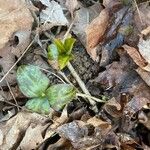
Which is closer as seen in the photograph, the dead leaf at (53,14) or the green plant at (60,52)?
the green plant at (60,52)

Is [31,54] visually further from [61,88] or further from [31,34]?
[61,88]

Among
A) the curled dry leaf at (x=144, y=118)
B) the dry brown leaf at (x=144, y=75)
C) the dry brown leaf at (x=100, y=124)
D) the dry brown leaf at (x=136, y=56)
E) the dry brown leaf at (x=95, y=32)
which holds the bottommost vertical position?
the curled dry leaf at (x=144, y=118)

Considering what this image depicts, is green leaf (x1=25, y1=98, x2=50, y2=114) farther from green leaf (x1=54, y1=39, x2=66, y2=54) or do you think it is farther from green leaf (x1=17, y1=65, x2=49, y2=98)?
green leaf (x1=54, y1=39, x2=66, y2=54)

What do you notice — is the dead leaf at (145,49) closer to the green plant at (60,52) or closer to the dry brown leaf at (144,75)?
the dry brown leaf at (144,75)

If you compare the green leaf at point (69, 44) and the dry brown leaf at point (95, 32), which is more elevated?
the green leaf at point (69, 44)

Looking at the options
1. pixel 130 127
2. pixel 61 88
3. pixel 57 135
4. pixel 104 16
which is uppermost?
pixel 104 16

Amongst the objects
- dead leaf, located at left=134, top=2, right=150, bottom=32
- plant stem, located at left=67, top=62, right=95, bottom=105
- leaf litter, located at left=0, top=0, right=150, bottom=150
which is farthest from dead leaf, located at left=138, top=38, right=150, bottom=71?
plant stem, located at left=67, top=62, right=95, bottom=105

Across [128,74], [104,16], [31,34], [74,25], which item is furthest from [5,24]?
[128,74]

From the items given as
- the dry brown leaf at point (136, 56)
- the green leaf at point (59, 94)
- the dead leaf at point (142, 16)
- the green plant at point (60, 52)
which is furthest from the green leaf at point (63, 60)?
the dead leaf at point (142, 16)
